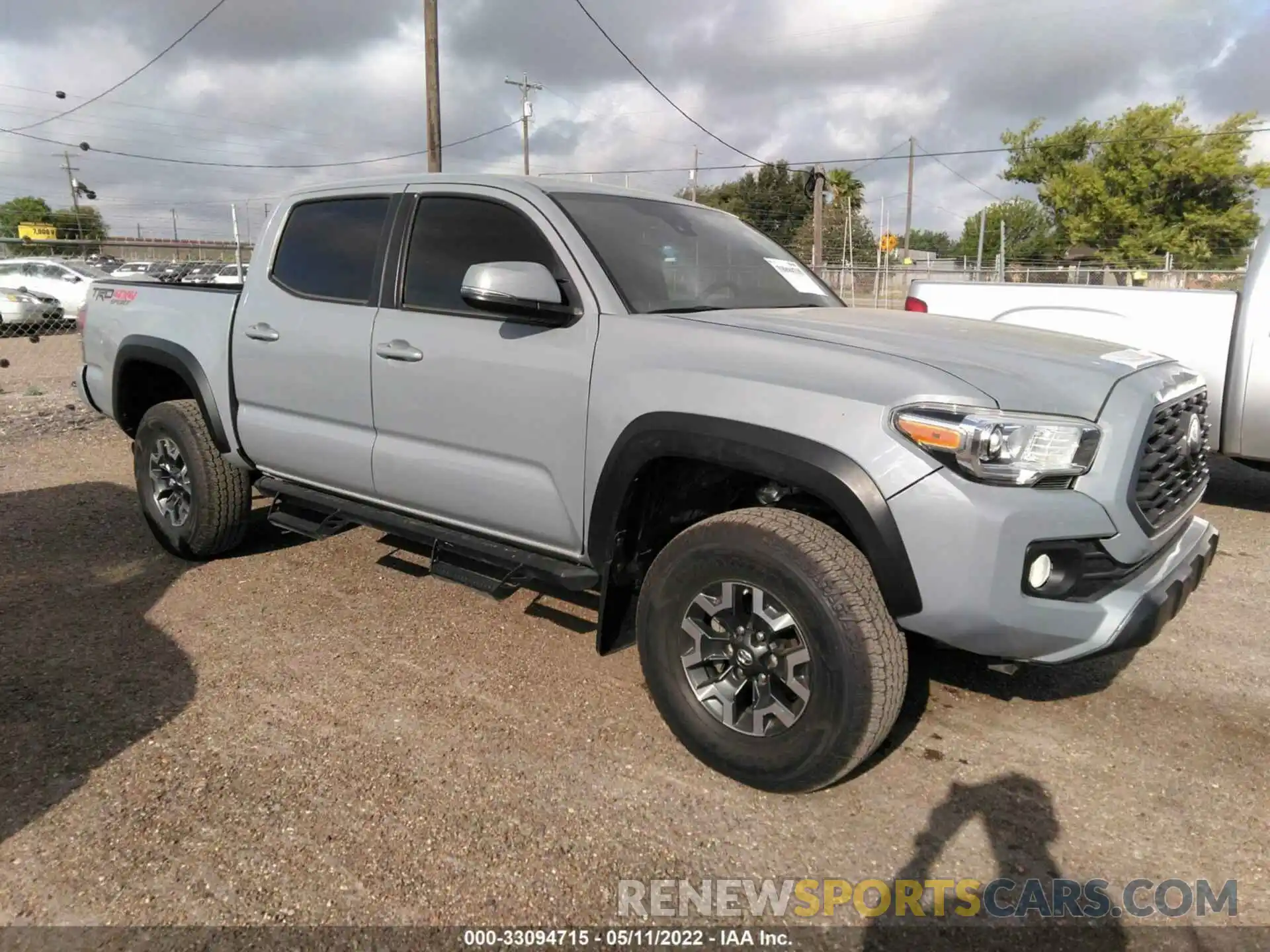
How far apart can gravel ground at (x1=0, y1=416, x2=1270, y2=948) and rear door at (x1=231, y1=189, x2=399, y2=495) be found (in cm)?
79

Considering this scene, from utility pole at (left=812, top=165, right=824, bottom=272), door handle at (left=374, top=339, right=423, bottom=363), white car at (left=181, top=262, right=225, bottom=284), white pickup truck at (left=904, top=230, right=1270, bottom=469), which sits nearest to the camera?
door handle at (left=374, top=339, right=423, bottom=363)

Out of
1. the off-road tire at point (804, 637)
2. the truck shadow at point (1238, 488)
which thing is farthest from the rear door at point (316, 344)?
the truck shadow at point (1238, 488)

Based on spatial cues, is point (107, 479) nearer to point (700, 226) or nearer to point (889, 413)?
point (700, 226)

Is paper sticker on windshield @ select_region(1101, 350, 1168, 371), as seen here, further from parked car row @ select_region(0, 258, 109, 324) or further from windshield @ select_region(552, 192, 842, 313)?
parked car row @ select_region(0, 258, 109, 324)

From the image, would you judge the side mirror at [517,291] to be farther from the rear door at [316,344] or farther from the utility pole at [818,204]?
the utility pole at [818,204]

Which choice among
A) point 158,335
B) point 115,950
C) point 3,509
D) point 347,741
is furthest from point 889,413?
point 3,509

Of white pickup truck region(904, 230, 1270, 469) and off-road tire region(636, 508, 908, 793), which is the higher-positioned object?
white pickup truck region(904, 230, 1270, 469)

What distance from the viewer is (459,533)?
3.60 metres

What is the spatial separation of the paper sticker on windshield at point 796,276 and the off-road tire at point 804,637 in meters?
1.60

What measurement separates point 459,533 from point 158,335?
7.41 ft

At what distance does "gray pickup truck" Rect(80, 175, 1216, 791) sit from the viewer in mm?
2408

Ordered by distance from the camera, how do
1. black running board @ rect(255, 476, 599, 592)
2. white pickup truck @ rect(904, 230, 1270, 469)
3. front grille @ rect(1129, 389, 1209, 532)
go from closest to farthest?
1. front grille @ rect(1129, 389, 1209, 532)
2. black running board @ rect(255, 476, 599, 592)
3. white pickup truck @ rect(904, 230, 1270, 469)

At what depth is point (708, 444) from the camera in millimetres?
2711

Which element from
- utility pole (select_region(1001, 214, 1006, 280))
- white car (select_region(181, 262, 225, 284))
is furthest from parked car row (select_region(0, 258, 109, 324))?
utility pole (select_region(1001, 214, 1006, 280))
